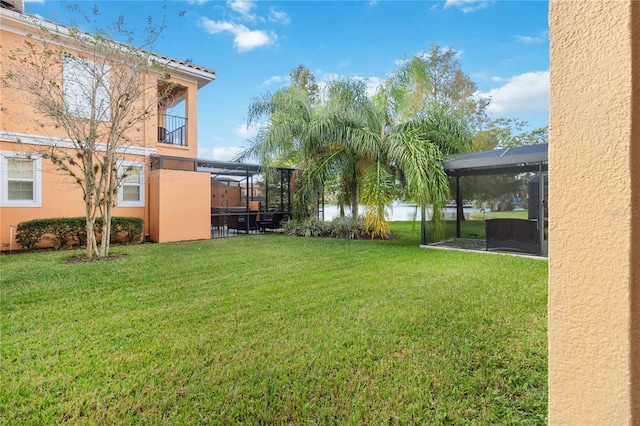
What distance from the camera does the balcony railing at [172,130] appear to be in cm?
1289

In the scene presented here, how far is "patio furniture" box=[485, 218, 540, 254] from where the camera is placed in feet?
25.7

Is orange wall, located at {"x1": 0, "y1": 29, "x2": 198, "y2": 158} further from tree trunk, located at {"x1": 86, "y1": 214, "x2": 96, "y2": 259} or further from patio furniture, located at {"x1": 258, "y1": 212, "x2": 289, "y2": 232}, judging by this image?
patio furniture, located at {"x1": 258, "y1": 212, "x2": 289, "y2": 232}

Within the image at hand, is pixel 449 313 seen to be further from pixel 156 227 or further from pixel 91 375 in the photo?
pixel 156 227

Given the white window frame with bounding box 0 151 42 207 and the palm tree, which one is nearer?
the white window frame with bounding box 0 151 42 207

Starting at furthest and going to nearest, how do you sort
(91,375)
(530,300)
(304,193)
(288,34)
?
(288,34)
(304,193)
(530,300)
(91,375)

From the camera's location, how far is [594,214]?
1143 mm

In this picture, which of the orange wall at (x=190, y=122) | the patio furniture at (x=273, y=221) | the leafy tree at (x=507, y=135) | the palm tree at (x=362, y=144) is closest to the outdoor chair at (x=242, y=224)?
the patio furniture at (x=273, y=221)

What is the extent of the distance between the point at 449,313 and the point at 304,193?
8732 mm

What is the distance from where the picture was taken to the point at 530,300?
175 inches

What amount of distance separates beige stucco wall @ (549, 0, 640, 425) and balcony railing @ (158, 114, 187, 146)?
528 inches

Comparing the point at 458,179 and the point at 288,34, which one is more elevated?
the point at 288,34

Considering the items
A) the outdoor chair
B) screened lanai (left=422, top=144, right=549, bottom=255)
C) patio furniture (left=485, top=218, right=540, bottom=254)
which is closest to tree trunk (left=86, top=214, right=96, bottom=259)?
the outdoor chair

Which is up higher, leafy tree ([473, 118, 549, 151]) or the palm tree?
leafy tree ([473, 118, 549, 151])

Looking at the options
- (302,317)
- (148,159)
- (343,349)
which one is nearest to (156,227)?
(148,159)
